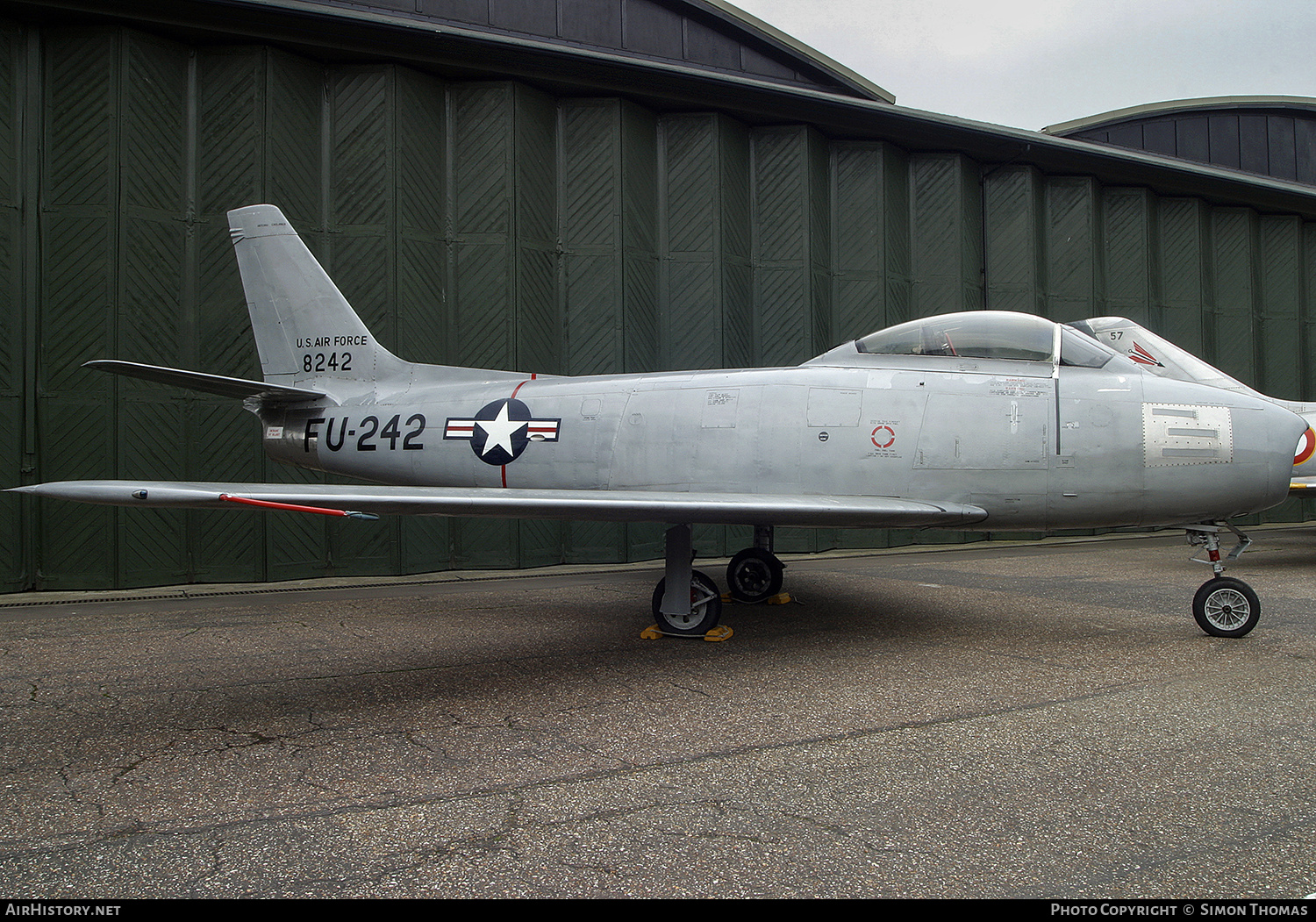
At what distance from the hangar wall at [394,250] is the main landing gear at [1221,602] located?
693 cm

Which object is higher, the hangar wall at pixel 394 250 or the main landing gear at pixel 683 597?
the hangar wall at pixel 394 250

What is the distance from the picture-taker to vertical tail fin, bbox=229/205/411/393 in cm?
771

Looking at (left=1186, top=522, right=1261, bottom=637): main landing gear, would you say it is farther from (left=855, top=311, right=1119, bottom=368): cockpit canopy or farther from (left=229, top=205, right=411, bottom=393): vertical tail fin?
(left=229, top=205, right=411, bottom=393): vertical tail fin

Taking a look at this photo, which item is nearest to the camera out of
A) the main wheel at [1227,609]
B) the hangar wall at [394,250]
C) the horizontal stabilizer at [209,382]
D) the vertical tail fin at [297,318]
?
the horizontal stabilizer at [209,382]

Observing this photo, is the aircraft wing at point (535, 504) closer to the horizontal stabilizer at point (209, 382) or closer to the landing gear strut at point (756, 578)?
the horizontal stabilizer at point (209, 382)

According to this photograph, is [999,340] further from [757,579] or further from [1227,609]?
[757,579]

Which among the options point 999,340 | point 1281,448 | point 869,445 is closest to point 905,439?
point 869,445

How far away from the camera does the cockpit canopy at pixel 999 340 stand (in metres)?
5.83

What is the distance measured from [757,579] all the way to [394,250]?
266 inches

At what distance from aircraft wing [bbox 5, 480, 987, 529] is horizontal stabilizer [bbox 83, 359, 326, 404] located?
32.7 inches

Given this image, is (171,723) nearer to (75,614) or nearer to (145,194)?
(75,614)

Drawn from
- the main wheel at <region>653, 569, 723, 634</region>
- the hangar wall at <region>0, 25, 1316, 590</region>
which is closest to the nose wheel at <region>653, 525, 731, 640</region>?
the main wheel at <region>653, 569, 723, 634</region>

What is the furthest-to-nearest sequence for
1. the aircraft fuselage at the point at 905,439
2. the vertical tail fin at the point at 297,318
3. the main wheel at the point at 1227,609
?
the vertical tail fin at the point at 297,318 < the main wheel at the point at 1227,609 < the aircraft fuselage at the point at 905,439

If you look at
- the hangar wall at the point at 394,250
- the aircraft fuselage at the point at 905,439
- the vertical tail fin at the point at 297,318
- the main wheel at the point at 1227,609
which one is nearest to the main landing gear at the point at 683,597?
the aircraft fuselage at the point at 905,439
